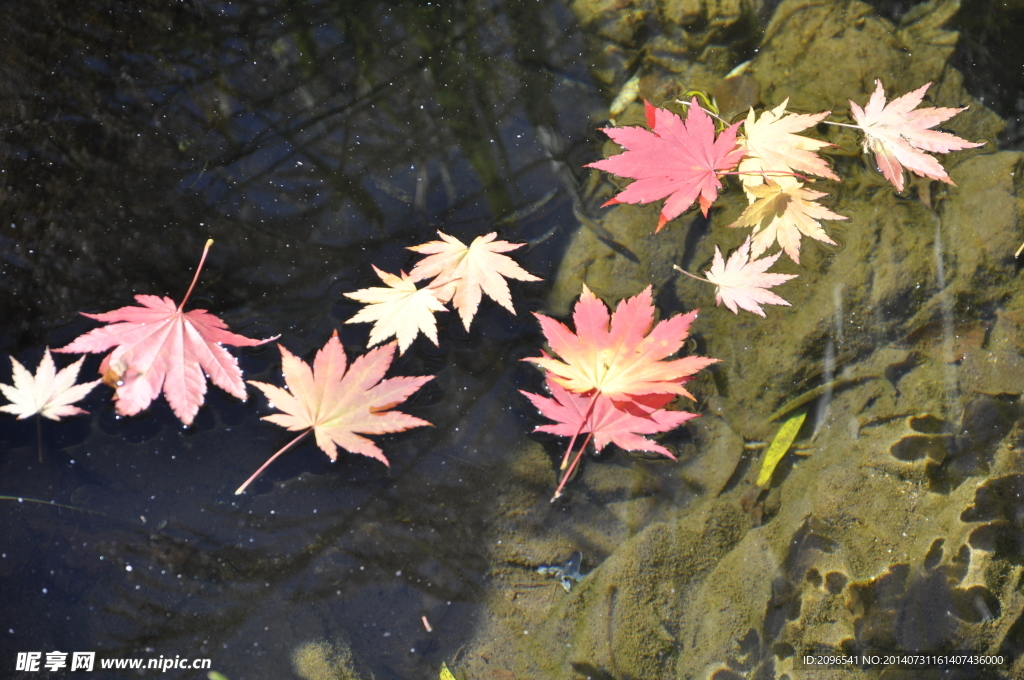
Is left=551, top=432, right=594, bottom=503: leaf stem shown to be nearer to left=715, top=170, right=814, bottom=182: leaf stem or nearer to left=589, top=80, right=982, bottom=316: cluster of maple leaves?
left=589, top=80, right=982, bottom=316: cluster of maple leaves

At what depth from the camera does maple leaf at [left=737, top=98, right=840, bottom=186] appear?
6.52 ft

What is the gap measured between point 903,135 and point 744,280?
2.53 feet

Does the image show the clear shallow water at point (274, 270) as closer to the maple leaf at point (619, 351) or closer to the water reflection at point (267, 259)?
the water reflection at point (267, 259)

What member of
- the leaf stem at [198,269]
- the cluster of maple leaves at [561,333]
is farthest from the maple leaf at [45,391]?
the leaf stem at [198,269]

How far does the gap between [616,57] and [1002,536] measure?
209cm

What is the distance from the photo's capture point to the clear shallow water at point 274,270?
1849mm

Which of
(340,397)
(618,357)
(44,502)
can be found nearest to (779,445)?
(618,357)

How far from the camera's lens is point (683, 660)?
1.81m

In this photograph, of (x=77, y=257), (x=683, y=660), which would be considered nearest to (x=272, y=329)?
(x=77, y=257)

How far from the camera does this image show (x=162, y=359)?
1.79 m

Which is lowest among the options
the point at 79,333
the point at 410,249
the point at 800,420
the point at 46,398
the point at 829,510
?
the point at 829,510

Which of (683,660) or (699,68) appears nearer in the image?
(683,660)

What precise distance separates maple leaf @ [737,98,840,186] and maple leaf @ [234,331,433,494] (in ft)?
4.51

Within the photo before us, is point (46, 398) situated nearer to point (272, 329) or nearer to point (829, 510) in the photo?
point (272, 329)
